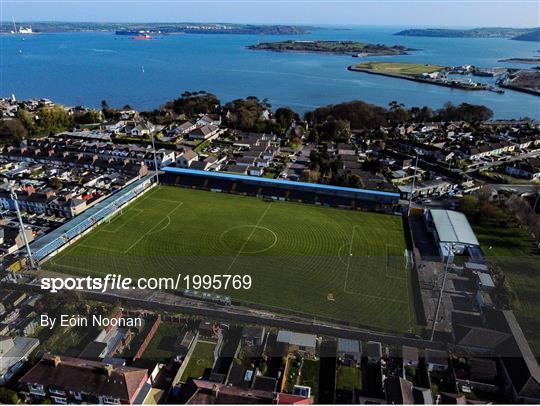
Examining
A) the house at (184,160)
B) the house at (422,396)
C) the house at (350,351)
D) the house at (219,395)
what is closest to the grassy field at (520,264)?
the house at (422,396)

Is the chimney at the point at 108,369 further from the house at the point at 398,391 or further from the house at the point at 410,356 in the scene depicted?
the house at the point at 410,356

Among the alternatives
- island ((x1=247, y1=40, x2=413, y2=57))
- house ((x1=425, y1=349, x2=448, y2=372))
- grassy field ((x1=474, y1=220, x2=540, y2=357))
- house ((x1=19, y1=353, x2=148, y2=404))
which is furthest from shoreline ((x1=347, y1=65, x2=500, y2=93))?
house ((x1=19, y1=353, x2=148, y2=404))

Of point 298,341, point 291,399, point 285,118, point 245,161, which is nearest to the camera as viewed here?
point 291,399

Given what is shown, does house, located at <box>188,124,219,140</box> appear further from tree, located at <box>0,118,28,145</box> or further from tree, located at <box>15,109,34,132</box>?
tree, located at <box>15,109,34,132</box>

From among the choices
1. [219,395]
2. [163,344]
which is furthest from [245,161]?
[219,395]

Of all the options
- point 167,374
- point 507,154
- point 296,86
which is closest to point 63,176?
point 167,374

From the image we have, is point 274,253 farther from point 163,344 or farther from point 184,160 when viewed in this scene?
point 184,160
